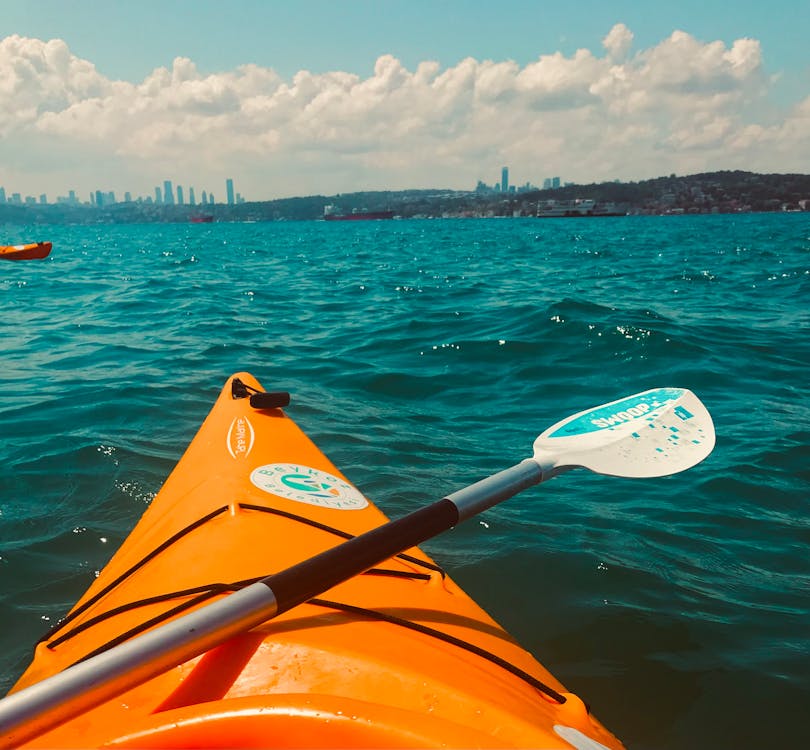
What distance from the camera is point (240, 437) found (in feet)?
10.9

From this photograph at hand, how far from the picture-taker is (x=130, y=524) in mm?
3629

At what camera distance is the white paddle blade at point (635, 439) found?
291 cm

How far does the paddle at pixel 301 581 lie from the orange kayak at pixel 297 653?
57 mm

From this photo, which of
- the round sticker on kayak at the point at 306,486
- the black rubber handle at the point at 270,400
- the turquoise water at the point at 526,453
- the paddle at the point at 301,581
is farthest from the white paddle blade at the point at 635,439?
the black rubber handle at the point at 270,400

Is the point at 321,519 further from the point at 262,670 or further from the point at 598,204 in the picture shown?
the point at 598,204

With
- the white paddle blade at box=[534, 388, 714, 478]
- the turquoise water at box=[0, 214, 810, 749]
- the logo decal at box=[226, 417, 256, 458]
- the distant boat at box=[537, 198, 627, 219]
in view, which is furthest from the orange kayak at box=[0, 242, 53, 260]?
the distant boat at box=[537, 198, 627, 219]

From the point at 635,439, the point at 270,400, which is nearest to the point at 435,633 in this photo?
the point at 635,439

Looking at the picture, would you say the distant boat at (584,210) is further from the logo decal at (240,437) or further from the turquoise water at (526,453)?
the logo decal at (240,437)

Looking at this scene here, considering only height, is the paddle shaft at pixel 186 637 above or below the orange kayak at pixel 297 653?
above

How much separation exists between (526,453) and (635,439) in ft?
4.99

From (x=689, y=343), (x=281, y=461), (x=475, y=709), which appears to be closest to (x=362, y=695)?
(x=475, y=709)

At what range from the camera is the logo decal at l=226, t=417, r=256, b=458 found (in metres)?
3.11

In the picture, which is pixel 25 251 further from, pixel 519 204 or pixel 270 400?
pixel 519 204

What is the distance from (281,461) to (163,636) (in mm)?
1749
